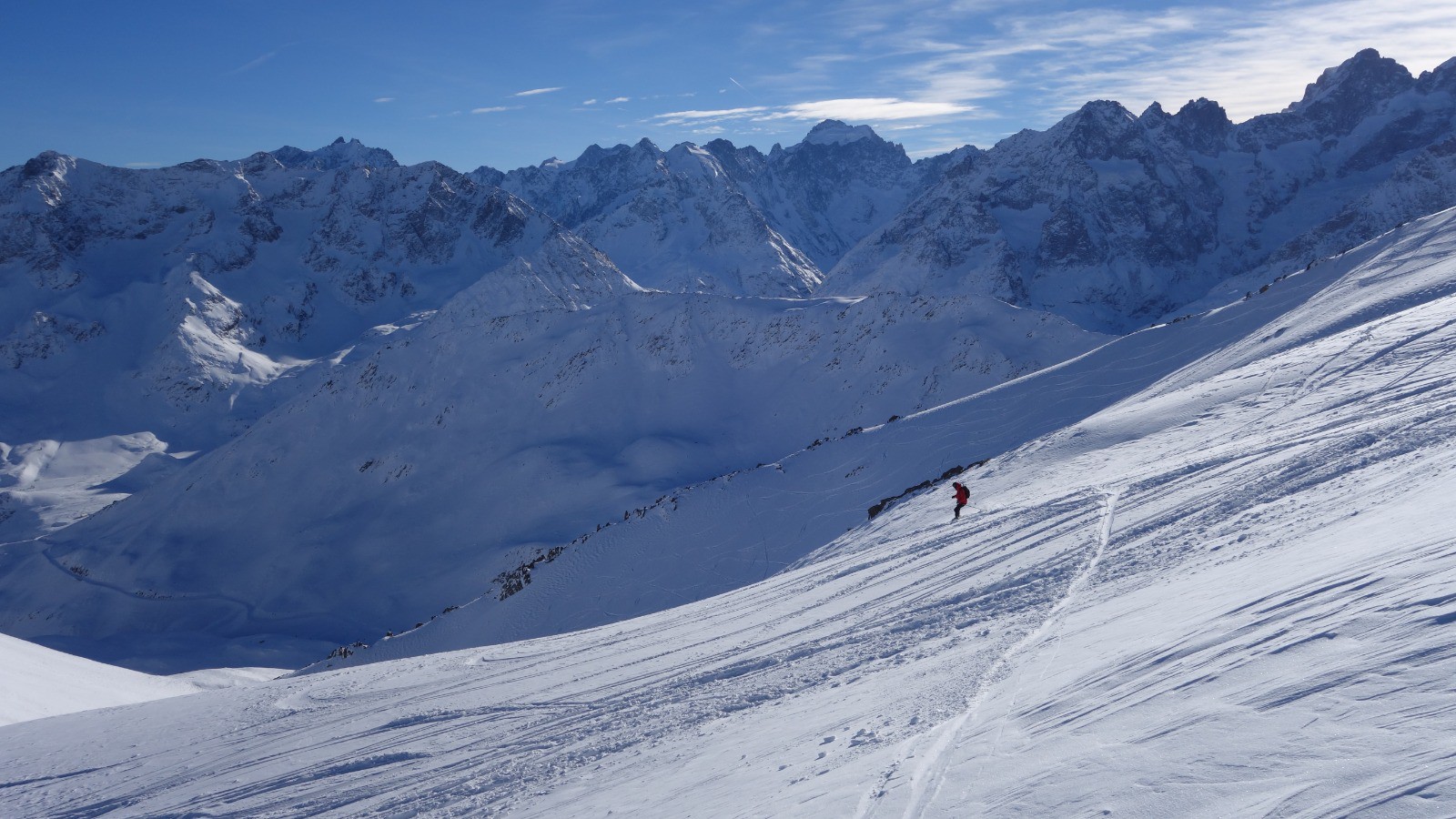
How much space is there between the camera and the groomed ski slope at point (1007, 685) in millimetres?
5691

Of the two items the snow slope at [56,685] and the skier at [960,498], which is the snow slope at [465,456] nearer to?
the snow slope at [56,685]

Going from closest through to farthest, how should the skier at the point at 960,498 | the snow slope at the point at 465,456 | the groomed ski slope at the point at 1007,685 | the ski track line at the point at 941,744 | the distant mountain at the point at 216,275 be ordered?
the groomed ski slope at the point at 1007,685 < the ski track line at the point at 941,744 < the skier at the point at 960,498 < the snow slope at the point at 465,456 < the distant mountain at the point at 216,275

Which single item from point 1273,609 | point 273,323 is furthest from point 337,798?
point 273,323

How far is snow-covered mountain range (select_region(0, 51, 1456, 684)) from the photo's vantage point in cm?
3891

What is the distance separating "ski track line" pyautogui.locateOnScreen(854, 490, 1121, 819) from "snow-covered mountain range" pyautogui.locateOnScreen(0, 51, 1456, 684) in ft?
61.4

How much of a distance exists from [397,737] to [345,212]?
165m

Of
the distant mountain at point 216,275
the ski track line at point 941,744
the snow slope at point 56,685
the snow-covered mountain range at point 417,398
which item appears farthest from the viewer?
the distant mountain at point 216,275

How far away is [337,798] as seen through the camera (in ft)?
34.9

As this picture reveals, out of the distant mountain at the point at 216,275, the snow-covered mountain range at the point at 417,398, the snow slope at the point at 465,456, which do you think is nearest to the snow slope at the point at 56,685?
the snow-covered mountain range at the point at 417,398

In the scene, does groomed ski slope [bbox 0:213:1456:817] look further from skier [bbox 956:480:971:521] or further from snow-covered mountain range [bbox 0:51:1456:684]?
snow-covered mountain range [bbox 0:51:1456:684]

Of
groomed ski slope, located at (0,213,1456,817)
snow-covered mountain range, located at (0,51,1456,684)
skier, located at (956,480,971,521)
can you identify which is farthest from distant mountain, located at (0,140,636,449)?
skier, located at (956,480,971,521)

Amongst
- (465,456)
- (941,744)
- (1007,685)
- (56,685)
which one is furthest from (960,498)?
(465,456)

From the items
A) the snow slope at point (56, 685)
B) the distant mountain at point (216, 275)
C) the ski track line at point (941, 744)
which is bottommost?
the snow slope at point (56, 685)

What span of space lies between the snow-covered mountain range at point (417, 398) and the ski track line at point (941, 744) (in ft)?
61.4
